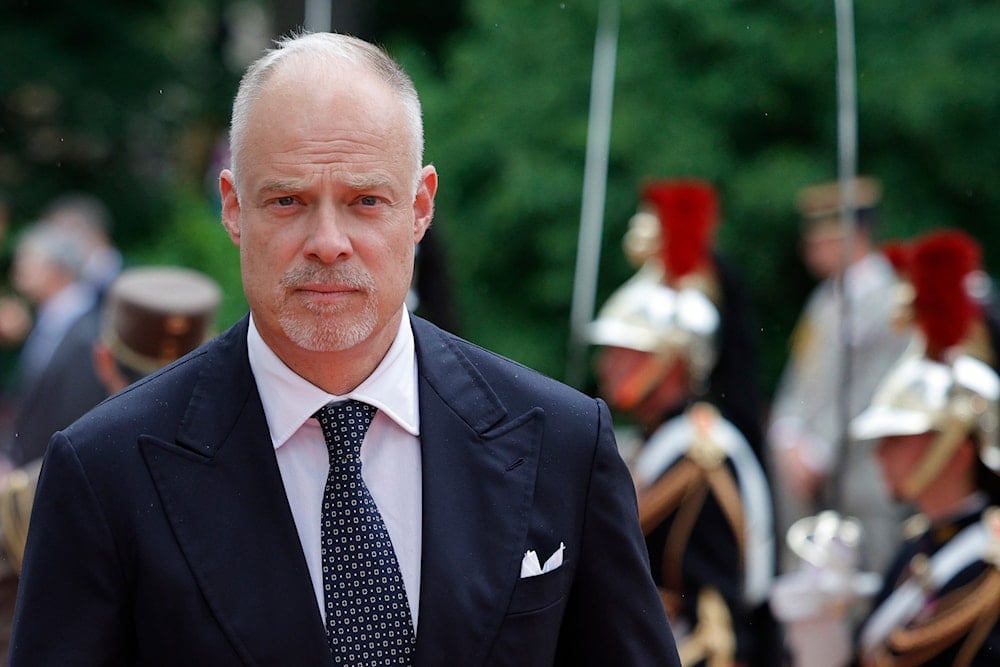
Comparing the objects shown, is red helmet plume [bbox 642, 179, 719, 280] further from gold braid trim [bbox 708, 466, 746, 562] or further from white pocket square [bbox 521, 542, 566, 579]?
white pocket square [bbox 521, 542, 566, 579]

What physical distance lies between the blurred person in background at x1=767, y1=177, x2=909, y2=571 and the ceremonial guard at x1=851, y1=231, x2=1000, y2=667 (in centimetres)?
201

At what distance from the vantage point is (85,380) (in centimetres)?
583

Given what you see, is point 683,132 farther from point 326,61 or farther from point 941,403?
point 326,61

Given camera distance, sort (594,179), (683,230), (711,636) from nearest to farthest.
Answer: (711,636), (683,230), (594,179)

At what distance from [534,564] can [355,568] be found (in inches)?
9.6

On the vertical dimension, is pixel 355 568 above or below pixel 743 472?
above

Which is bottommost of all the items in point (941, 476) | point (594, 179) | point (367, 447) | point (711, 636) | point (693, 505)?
point (711, 636)

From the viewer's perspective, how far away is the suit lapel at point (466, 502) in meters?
2.40

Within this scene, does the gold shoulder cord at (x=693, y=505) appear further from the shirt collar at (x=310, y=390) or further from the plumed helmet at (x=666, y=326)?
the shirt collar at (x=310, y=390)

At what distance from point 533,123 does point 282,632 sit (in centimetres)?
803

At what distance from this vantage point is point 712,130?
32.3ft

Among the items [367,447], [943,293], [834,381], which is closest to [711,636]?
[943,293]

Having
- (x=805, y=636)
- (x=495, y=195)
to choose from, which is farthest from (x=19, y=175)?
(x=805, y=636)

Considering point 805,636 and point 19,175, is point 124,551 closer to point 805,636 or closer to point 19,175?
point 805,636
